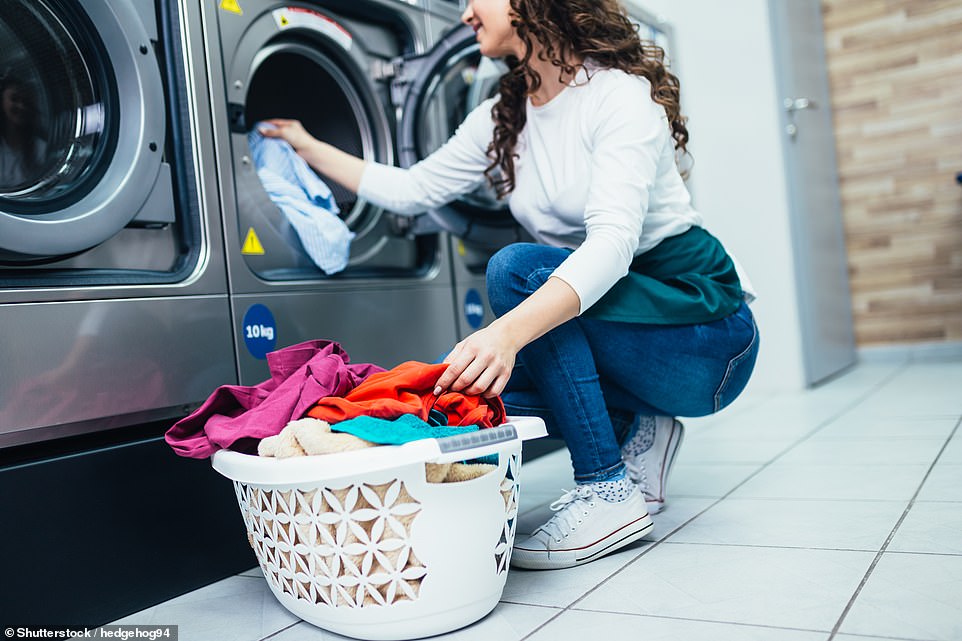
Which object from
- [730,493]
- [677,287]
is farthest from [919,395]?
[677,287]

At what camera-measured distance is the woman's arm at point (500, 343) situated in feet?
3.59

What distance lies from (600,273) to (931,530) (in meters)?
0.66

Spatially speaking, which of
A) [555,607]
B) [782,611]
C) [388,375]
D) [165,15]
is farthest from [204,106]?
[782,611]

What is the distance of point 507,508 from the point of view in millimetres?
1099

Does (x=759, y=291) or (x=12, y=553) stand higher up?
(x=759, y=291)

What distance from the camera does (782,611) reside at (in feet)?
3.38

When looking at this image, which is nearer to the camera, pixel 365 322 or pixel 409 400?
pixel 409 400

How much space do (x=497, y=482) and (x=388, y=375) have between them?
8.1 inches

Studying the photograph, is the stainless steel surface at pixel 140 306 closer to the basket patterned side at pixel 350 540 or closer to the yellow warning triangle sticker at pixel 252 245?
the yellow warning triangle sticker at pixel 252 245

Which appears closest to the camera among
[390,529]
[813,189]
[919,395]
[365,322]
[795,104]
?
[390,529]

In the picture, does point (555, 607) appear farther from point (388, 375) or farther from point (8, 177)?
point (8, 177)

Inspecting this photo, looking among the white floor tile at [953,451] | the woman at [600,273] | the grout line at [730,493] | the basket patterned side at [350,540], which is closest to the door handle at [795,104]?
the grout line at [730,493]

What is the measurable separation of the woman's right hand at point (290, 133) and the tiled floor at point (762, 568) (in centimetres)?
85

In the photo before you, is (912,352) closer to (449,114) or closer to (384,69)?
(449,114)
